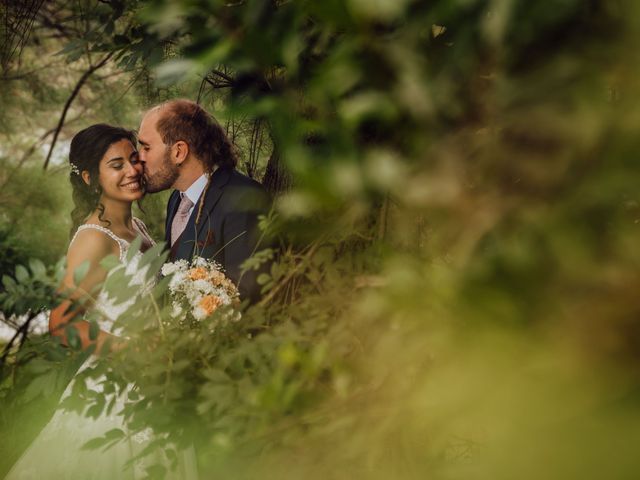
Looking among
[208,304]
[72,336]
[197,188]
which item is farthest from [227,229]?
[72,336]

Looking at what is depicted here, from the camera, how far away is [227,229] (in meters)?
2.50

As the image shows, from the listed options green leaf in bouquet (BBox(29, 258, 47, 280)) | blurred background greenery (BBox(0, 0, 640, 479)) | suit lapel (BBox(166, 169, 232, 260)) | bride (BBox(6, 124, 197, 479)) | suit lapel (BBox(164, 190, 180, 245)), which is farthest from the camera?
suit lapel (BBox(164, 190, 180, 245))

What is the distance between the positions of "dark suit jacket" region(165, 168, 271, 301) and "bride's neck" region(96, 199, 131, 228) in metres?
0.51

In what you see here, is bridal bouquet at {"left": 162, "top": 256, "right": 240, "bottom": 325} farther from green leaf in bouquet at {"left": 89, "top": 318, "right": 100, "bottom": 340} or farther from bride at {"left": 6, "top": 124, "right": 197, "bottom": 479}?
bride at {"left": 6, "top": 124, "right": 197, "bottom": 479}

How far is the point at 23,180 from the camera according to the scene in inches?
195

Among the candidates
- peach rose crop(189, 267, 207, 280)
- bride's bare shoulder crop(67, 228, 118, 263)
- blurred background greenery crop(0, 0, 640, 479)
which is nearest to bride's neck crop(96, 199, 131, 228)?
bride's bare shoulder crop(67, 228, 118, 263)

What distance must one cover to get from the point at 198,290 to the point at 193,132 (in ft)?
4.19

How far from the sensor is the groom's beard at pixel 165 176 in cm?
298

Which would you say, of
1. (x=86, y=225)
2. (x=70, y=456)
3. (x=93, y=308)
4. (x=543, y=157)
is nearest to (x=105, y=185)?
(x=86, y=225)

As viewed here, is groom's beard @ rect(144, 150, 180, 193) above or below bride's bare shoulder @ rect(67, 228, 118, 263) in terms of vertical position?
above

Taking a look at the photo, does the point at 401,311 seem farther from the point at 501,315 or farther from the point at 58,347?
the point at 58,347

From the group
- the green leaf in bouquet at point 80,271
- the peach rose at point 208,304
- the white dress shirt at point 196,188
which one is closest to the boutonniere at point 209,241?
the white dress shirt at point 196,188

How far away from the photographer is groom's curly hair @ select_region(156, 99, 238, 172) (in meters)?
2.94

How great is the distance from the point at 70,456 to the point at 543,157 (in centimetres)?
212
